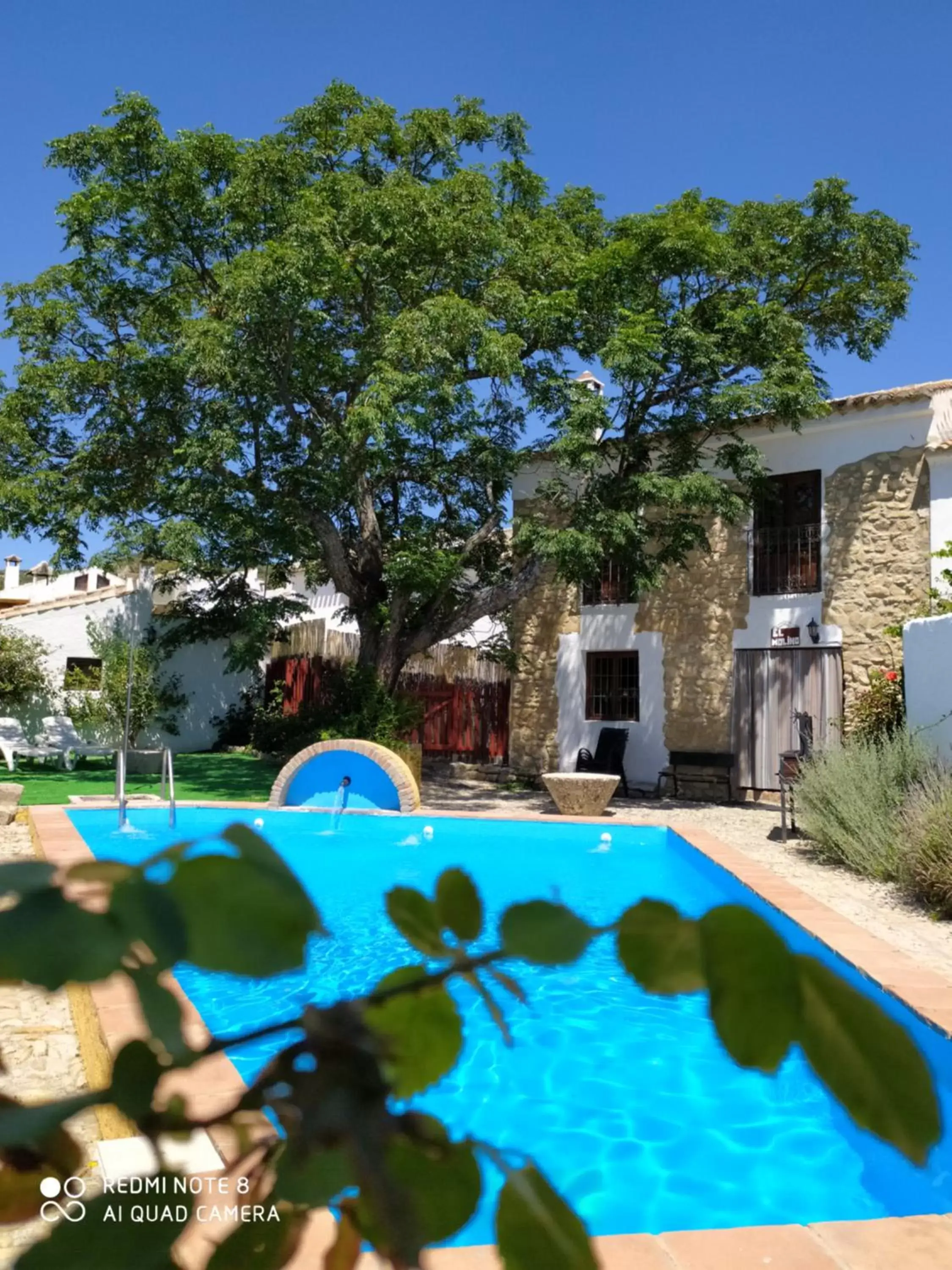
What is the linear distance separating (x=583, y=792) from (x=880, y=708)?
174 inches

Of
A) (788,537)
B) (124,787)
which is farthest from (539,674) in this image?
(124,787)

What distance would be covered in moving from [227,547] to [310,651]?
7.41m

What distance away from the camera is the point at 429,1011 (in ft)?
1.40

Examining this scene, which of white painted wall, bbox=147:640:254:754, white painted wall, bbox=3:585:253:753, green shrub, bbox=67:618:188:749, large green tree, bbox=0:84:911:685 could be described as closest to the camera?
large green tree, bbox=0:84:911:685

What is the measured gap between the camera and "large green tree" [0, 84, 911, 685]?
40.5 feet

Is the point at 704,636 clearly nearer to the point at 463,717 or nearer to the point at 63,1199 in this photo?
the point at 463,717

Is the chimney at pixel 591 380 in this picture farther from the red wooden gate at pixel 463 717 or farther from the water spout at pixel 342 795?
the water spout at pixel 342 795

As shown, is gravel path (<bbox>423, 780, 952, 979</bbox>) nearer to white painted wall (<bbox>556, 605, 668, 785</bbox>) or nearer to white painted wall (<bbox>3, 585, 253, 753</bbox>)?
white painted wall (<bbox>556, 605, 668, 785</bbox>)

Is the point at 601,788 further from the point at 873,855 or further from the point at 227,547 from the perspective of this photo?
the point at 227,547

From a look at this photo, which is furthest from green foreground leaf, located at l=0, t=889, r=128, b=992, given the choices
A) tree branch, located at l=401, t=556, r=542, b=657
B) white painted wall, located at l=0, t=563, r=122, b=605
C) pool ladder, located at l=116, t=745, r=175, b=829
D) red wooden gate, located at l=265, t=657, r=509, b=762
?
white painted wall, located at l=0, t=563, r=122, b=605

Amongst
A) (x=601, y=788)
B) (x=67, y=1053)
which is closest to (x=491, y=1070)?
(x=67, y=1053)

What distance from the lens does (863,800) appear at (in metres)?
8.65

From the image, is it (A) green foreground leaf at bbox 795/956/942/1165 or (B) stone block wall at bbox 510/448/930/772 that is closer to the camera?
(A) green foreground leaf at bbox 795/956/942/1165

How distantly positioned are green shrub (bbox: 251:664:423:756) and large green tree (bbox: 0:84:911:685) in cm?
52
